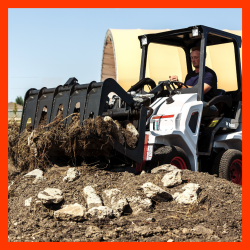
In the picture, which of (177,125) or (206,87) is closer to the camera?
(177,125)

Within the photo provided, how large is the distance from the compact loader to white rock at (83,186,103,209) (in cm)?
70

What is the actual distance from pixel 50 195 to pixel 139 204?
963 mm

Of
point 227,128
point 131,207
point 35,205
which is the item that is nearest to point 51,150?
point 35,205

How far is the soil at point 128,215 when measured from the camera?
3145 mm

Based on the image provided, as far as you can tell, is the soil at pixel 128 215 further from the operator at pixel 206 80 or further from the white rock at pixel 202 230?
the operator at pixel 206 80

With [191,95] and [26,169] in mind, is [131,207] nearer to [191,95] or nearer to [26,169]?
[26,169]

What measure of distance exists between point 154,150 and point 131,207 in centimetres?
146

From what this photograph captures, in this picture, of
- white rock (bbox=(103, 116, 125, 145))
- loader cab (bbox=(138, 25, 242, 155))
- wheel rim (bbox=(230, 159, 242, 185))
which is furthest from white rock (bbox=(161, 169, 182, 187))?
wheel rim (bbox=(230, 159, 242, 185))

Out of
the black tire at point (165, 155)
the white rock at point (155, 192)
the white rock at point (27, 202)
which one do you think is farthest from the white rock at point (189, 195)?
the white rock at point (27, 202)

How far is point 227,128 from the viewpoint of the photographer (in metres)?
6.02

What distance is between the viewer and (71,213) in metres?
3.46

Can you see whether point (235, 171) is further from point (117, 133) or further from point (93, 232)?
point (93, 232)

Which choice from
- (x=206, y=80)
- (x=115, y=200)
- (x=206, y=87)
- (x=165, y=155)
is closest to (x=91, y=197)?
(x=115, y=200)

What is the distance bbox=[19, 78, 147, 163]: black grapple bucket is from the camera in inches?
178
